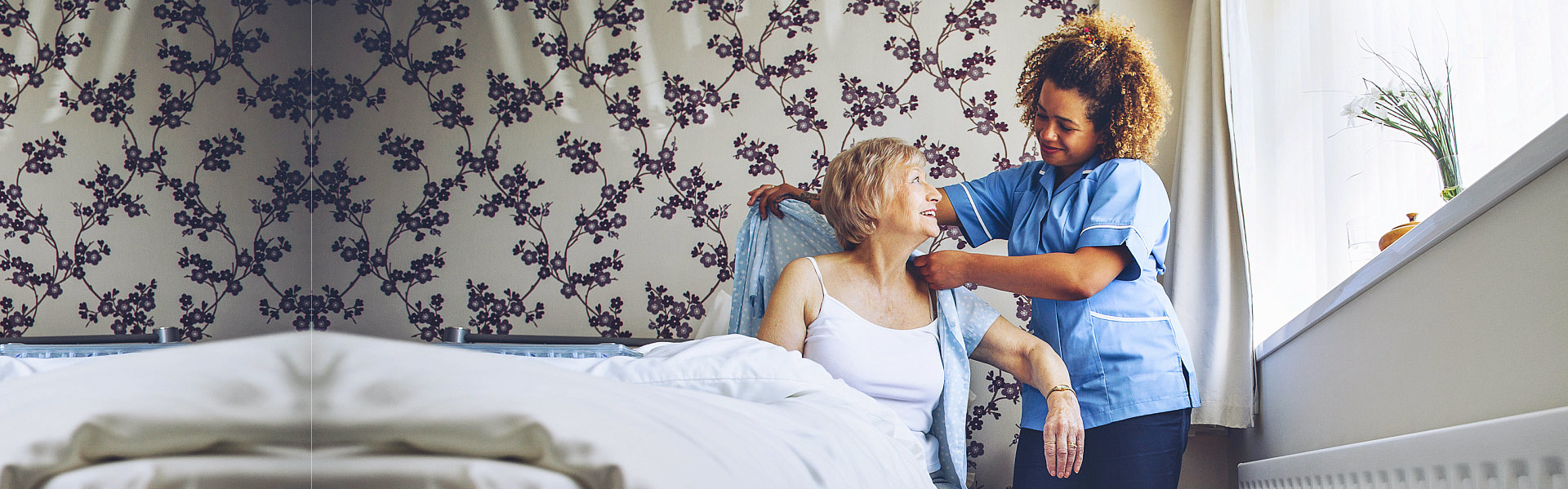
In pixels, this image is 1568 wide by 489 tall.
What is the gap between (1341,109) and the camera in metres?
1.57

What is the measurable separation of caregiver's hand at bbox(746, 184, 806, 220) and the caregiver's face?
0.46m

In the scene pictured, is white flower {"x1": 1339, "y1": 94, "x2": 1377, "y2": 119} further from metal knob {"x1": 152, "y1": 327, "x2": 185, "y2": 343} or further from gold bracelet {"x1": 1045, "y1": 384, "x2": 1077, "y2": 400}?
metal knob {"x1": 152, "y1": 327, "x2": 185, "y2": 343}

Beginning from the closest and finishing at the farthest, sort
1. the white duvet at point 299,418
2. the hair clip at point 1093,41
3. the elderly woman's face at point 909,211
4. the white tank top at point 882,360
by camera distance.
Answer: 1. the white duvet at point 299,418
2. the white tank top at point 882,360
3. the elderly woman's face at point 909,211
4. the hair clip at point 1093,41

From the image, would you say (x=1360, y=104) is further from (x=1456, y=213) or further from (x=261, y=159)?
(x=261, y=159)

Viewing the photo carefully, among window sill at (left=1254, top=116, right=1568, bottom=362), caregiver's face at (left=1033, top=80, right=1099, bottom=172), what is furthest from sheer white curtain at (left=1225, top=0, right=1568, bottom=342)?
caregiver's face at (left=1033, top=80, right=1099, bottom=172)

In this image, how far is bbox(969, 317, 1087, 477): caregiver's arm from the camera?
1251 mm

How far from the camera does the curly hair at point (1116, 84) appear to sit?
155cm

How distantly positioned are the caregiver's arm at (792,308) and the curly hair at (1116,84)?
58 cm

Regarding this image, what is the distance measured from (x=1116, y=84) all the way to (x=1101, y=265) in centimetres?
35

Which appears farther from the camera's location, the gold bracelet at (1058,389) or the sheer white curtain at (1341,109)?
the gold bracelet at (1058,389)

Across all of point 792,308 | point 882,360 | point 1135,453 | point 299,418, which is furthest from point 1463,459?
point 299,418

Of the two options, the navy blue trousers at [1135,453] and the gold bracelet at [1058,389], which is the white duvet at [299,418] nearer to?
the gold bracelet at [1058,389]

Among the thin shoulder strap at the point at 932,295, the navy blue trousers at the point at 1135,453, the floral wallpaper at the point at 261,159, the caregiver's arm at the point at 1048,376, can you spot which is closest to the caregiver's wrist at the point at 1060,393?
the caregiver's arm at the point at 1048,376

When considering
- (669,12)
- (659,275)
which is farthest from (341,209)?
(669,12)
